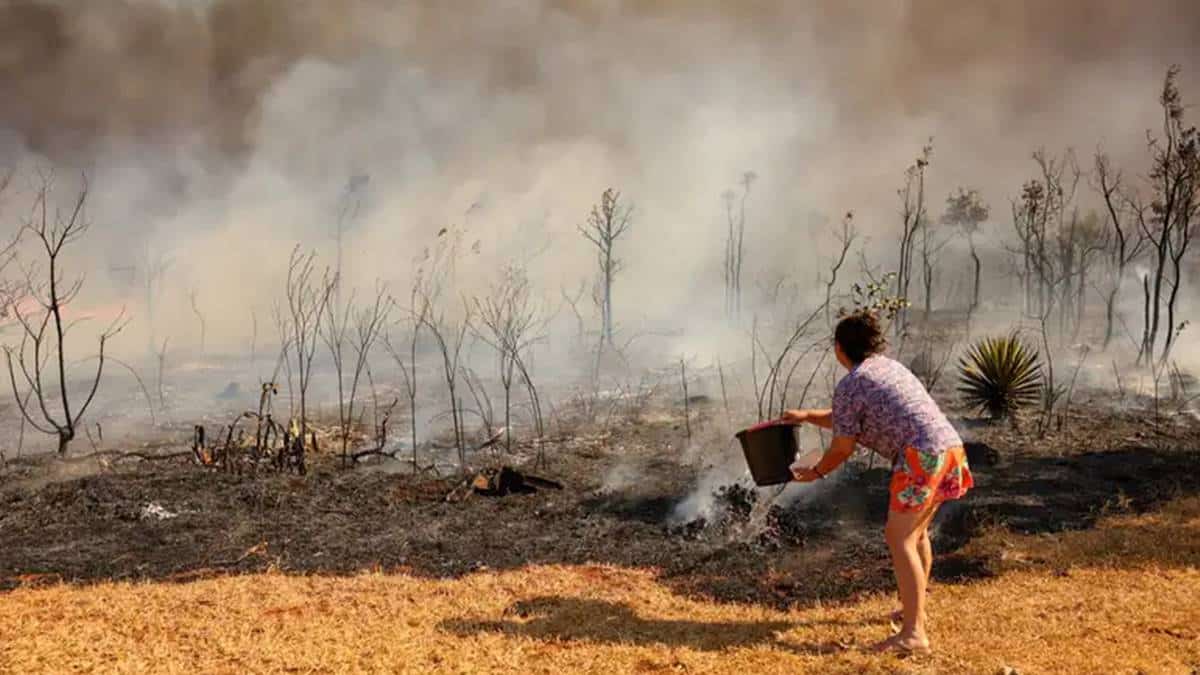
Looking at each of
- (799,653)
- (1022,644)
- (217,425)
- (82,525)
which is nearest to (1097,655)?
(1022,644)

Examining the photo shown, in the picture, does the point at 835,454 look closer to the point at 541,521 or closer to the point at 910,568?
the point at 910,568

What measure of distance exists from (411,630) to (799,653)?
210 centimetres

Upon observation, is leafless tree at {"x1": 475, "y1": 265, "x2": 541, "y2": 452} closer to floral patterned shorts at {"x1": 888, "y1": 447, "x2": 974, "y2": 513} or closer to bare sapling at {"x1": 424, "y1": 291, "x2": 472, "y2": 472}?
bare sapling at {"x1": 424, "y1": 291, "x2": 472, "y2": 472}

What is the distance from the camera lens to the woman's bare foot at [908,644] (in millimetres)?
3730

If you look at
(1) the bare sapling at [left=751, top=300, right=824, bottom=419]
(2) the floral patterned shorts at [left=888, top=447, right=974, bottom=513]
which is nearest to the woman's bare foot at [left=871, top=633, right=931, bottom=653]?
(2) the floral patterned shorts at [left=888, top=447, right=974, bottom=513]

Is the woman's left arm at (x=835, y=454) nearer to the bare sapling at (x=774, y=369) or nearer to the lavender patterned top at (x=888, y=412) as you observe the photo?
the lavender patterned top at (x=888, y=412)

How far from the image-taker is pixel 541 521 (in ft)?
24.2

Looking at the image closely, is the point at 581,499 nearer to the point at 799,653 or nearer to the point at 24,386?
the point at 799,653

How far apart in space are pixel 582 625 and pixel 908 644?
176cm

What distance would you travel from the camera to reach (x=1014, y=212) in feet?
89.8

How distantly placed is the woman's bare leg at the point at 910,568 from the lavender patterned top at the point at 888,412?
290 millimetres

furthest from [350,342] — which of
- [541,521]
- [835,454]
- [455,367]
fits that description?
[835,454]

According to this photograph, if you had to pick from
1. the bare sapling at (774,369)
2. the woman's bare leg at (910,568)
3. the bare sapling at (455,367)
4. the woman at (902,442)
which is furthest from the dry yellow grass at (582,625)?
the bare sapling at (455,367)

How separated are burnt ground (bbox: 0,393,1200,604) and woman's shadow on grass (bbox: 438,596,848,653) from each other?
2.27 ft
